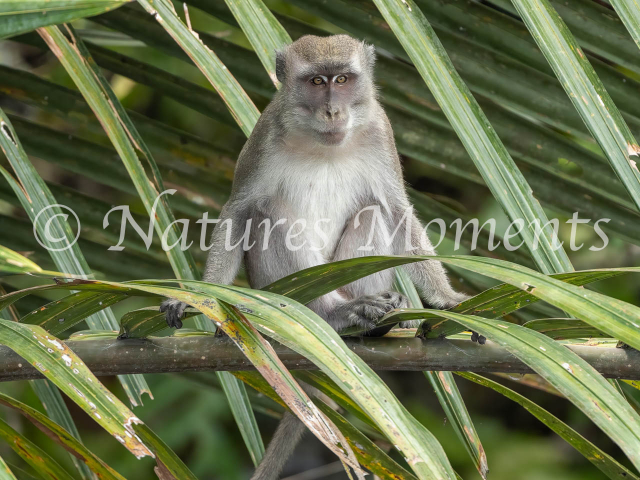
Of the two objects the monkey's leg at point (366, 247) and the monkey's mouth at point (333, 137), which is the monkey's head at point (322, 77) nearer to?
the monkey's mouth at point (333, 137)

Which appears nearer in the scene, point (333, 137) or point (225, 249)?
point (333, 137)

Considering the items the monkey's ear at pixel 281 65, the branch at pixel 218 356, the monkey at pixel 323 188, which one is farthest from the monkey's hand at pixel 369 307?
the monkey's ear at pixel 281 65

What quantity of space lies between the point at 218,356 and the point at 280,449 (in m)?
1.15

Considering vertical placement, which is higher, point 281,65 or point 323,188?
point 281,65

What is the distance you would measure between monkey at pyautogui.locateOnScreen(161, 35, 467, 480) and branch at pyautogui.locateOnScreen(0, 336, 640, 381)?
118cm

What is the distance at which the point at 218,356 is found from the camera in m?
1.80

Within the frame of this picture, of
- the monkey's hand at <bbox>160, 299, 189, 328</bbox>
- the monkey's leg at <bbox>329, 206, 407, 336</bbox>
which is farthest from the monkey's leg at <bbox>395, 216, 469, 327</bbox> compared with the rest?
the monkey's hand at <bbox>160, 299, 189, 328</bbox>

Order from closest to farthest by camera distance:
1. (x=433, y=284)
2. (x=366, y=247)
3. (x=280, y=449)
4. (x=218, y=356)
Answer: (x=218, y=356) < (x=280, y=449) < (x=433, y=284) < (x=366, y=247)

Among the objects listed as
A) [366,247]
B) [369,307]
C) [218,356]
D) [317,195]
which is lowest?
[218,356]

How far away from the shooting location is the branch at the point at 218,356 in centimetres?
173

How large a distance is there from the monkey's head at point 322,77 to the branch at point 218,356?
4.81 ft

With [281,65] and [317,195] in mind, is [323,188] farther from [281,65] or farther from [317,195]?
[281,65]

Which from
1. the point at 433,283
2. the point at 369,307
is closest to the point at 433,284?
the point at 433,283

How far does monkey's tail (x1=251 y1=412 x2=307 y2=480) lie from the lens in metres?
2.78
